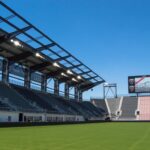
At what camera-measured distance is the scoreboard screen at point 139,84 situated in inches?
2933

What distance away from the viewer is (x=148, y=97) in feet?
265

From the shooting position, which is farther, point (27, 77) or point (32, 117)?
point (27, 77)

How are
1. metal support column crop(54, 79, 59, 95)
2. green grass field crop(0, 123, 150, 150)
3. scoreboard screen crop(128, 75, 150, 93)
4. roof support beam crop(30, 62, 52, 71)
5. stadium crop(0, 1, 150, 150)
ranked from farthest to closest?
scoreboard screen crop(128, 75, 150, 93) < metal support column crop(54, 79, 59, 95) < roof support beam crop(30, 62, 52, 71) < stadium crop(0, 1, 150, 150) < green grass field crop(0, 123, 150, 150)

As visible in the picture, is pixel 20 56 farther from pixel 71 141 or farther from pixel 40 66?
pixel 71 141

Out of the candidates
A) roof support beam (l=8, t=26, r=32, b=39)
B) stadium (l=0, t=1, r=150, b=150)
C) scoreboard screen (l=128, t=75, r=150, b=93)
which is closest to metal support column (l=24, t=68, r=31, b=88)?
stadium (l=0, t=1, r=150, b=150)

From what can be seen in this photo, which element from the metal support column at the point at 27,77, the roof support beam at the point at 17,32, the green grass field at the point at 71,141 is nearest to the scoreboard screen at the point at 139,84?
the metal support column at the point at 27,77

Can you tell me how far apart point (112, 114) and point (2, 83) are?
42.3 metres

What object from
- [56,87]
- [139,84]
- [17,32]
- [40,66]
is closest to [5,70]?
[40,66]

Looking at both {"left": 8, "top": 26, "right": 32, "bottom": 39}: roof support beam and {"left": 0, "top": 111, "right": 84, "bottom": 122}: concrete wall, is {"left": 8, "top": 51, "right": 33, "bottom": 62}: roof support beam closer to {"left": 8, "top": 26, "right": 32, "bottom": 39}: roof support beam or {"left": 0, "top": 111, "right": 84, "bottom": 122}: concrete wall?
{"left": 8, "top": 26, "right": 32, "bottom": 39}: roof support beam

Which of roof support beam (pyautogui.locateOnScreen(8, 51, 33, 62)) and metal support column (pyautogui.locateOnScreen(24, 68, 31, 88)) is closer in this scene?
roof support beam (pyautogui.locateOnScreen(8, 51, 33, 62))

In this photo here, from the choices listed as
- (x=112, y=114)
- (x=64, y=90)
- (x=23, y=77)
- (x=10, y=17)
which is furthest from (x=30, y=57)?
(x=112, y=114)

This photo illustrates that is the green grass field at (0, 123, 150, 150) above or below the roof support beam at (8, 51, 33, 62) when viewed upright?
below

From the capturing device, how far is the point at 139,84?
75.6 metres

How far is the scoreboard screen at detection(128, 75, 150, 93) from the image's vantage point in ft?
244
